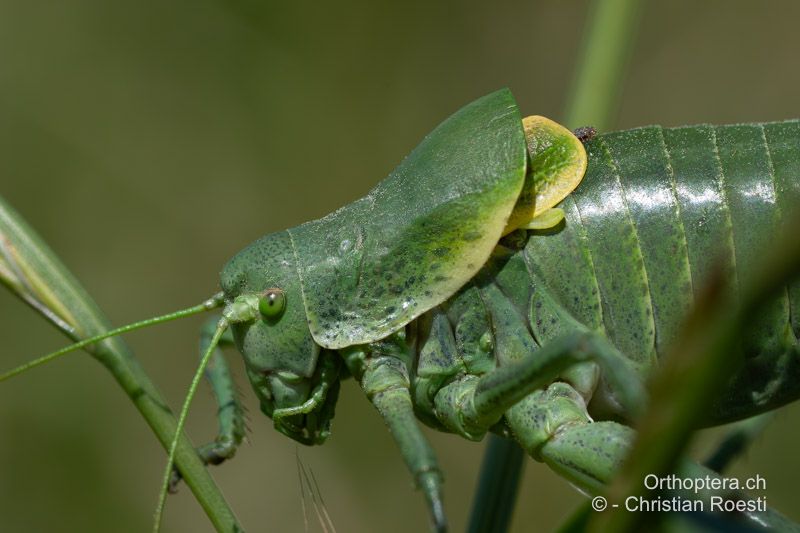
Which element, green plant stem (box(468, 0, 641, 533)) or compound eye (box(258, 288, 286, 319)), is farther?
green plant stem (box(468, 0, 641, 533))

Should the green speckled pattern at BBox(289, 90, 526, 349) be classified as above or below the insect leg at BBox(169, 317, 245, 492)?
above

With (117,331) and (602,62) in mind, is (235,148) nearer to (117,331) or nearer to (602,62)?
(602,62)

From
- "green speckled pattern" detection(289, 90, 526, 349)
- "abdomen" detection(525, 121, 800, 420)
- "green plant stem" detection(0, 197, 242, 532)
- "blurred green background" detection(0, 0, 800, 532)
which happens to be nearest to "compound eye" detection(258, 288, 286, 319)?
"green speckled pattern" detection(289, 90, 526, 349)

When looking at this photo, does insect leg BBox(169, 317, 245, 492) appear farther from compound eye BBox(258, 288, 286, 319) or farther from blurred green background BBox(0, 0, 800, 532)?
blurred green background BBox(0, 0, 800, 532)

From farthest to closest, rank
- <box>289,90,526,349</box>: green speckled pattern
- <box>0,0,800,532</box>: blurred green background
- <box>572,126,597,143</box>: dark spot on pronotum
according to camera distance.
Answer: <box>0,0,800,532</box>: blurred green background, <box>572,126,597,143</box>: dark spot on pronotum, <box>289,90,526,349</box>: green speckled pattern

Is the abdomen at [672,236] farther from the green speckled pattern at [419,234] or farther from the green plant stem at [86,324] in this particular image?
the green plant stem at [86,324]

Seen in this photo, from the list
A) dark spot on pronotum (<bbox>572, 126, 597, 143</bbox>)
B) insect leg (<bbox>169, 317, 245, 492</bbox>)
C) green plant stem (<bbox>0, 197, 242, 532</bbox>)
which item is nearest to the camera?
green plant stem (<bbox>0, 197, 242, 532</bbox>)

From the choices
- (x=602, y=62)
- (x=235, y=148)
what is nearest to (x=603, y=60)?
(x=602, y=62)

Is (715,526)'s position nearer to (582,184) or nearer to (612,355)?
(612,355)

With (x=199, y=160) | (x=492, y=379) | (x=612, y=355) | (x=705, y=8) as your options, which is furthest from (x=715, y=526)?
(x=705, y=8)
